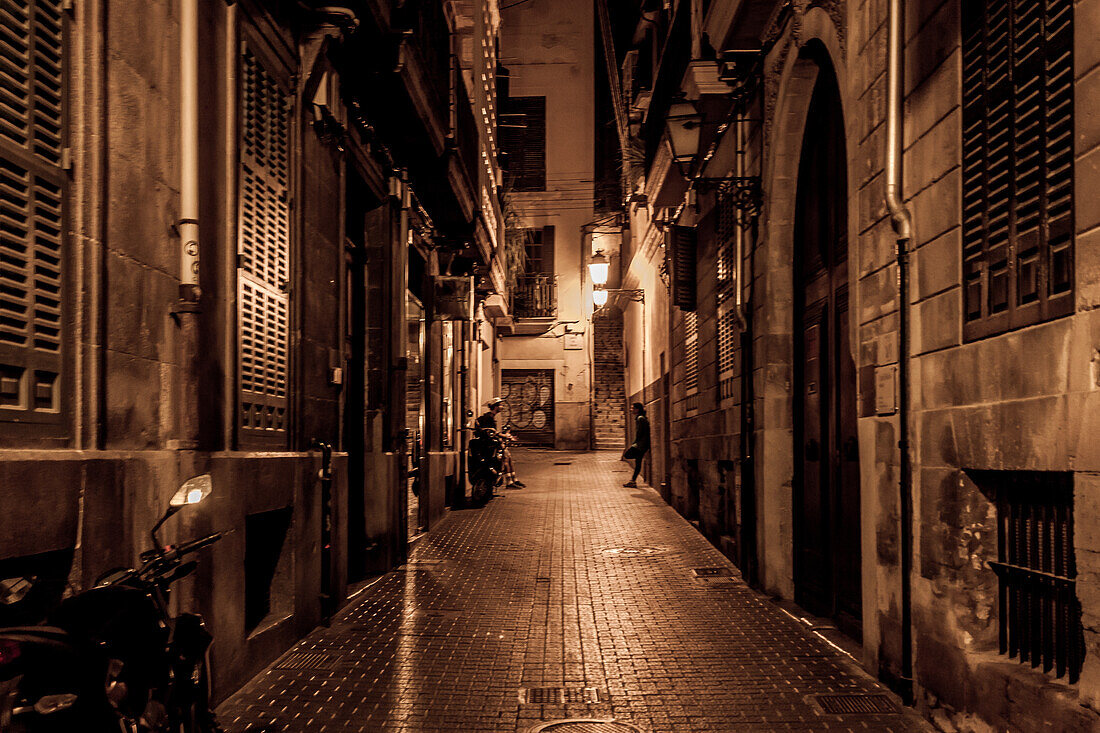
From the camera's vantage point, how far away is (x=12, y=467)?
385cm

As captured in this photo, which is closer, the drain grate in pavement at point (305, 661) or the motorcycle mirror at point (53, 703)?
the motorcycle mirror at point (53, 703)

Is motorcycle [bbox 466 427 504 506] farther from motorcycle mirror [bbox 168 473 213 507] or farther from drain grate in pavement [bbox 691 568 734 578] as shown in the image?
motorcycle mirror [bbox 168 473 213 507]

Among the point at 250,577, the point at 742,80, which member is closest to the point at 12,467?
the point at 250,577

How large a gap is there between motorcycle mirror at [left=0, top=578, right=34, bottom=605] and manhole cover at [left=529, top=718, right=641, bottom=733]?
332 cm

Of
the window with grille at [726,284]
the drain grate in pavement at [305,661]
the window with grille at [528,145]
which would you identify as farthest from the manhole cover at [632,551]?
the window with grille at [528,145]

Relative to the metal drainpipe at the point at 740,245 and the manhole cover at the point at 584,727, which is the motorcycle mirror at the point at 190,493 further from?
the metal drainpipe at the point at 740,245

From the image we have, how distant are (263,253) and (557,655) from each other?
362 centimetres

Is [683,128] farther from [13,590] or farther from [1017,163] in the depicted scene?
[13,590]

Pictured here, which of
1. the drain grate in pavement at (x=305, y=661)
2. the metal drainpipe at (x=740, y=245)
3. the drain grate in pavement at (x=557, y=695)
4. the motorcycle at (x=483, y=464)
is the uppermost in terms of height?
the metal drainpipe at (x=740, y=245)

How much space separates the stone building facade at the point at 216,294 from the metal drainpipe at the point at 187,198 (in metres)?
0.01

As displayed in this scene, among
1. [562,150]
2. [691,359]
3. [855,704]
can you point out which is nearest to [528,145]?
[562,150]

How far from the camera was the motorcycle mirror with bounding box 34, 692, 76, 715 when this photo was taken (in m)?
2.94

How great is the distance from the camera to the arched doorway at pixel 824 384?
26.9ft

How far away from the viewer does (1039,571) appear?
15.5ft
